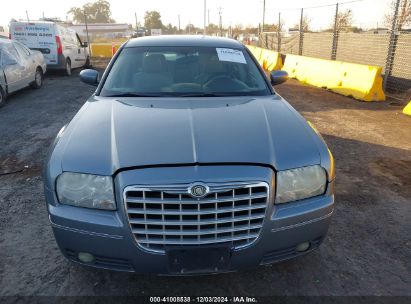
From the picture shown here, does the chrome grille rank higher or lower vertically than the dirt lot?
higher

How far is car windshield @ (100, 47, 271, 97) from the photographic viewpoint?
135 inches

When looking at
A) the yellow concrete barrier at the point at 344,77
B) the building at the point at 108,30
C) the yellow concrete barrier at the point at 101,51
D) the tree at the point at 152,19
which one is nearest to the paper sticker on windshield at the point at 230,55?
the yellow concrete barrier at the point at 344,77

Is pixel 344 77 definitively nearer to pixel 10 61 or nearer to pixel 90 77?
pixel 90 77

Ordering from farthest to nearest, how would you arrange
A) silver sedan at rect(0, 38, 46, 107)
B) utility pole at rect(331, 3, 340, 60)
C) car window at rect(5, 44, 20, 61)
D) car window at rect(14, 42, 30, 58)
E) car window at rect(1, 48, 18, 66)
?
utility pole at rect(331, 3, 340, 60) < car window at rect(14, 42, 30, 58) < car window at rect(5, 44, 20, 61) < car window at rect(1, 48, 18, 66) < silver sedan at rect(0, 38, 46, 107)

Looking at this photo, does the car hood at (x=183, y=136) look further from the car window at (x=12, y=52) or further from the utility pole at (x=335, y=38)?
the utility pole at (x=335, y=38)

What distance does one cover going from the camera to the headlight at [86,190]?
6.93 ft

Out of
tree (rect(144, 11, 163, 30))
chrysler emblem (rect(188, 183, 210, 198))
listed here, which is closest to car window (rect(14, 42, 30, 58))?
chrysler emblem (rect(188, 183, 210, 198))

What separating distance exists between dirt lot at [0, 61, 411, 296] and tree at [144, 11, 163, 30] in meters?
98.7

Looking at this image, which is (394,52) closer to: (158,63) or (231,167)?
(158,63)

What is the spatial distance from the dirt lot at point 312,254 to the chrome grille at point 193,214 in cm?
58

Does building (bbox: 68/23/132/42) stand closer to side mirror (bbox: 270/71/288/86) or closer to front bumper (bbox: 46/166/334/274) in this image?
side mirror (bbox: 270/71/288/86)

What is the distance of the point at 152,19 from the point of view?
98812 millimetres

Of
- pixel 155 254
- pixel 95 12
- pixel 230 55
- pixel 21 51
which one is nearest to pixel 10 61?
pixel 21 51

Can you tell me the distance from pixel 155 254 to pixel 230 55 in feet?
8.33
